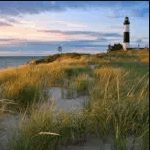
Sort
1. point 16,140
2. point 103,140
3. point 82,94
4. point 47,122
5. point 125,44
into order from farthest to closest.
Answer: point 125,44
point 82,94
point 103,140
point 47,122
point 16,140

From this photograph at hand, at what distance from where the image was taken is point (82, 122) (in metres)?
2.93

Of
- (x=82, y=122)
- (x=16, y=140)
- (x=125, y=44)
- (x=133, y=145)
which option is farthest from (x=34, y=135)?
(x=125, y=44)

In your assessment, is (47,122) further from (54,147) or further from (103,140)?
(103,140)

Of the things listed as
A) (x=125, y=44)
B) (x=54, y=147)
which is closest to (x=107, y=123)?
(x=54, y=147)

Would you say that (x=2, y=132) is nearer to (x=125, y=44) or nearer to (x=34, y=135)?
(x=34, y=135)

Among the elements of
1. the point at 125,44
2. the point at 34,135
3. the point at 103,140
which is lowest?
the point at 103,140

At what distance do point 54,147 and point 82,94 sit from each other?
326cm

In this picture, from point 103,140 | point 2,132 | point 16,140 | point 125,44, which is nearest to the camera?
point 16,140

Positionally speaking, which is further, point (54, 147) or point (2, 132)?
point (2, 132)

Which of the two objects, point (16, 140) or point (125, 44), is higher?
point (125, 44)

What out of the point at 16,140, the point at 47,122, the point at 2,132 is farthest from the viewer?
the point at 2,132

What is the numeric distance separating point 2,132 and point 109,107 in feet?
4.94

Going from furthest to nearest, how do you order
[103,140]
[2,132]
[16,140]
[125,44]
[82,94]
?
[125,44]
[82,94]
[2,132]
[103,140]
[16,140]

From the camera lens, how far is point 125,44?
41.5 meters
